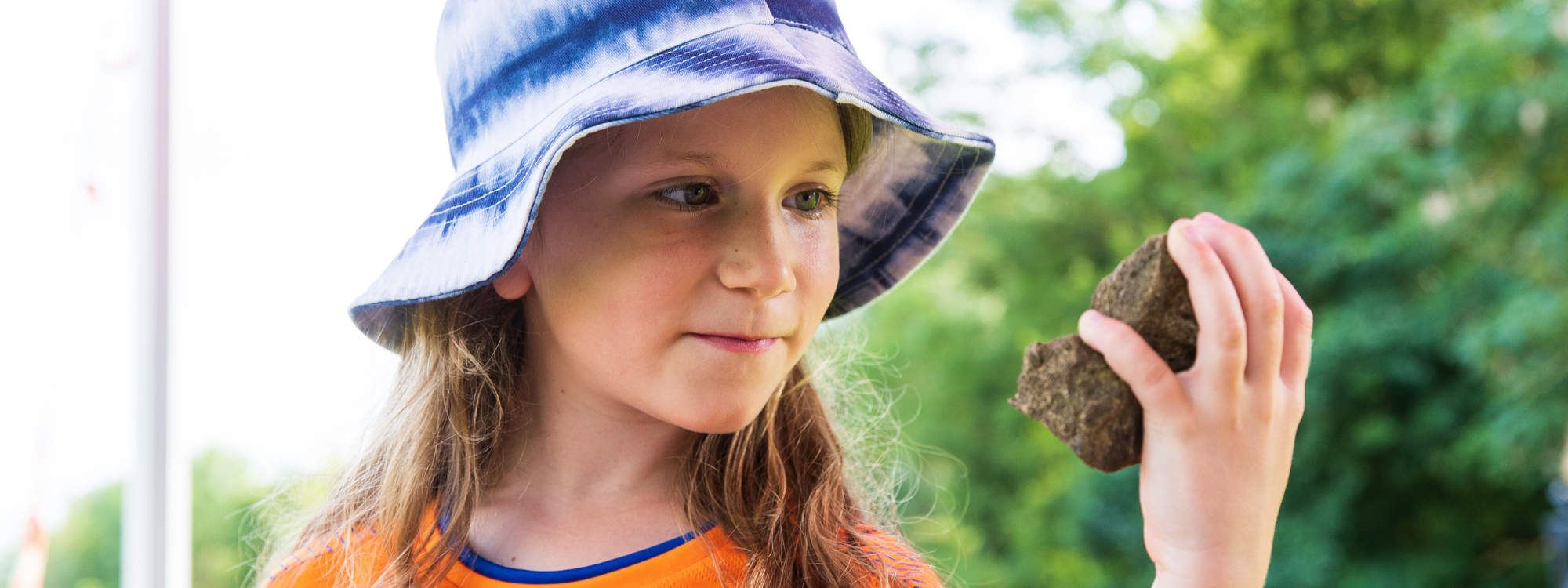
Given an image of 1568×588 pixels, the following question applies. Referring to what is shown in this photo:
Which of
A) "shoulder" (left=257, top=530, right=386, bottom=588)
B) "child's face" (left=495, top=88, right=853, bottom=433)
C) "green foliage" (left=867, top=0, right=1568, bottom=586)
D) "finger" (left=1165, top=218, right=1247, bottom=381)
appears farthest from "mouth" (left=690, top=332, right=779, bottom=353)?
"green foliage" (left=867, top=0, right=1568, bottom=586)

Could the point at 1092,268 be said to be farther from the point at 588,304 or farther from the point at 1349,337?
the point at 588,304

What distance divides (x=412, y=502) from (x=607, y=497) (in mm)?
217

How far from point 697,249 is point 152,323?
174 centimetres

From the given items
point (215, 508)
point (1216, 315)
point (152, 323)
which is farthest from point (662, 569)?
point (215, 508)

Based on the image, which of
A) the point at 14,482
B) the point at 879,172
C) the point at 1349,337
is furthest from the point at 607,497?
the point at 1349,337

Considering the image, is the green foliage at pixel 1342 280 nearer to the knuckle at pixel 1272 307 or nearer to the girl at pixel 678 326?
the girl at pixel 678 326

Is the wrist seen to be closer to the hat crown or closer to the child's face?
the child's face

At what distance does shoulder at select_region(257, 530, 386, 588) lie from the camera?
110 centimetres

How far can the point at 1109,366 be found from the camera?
81 centimetres

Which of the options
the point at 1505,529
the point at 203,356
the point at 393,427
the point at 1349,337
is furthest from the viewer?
the point at 1505,529

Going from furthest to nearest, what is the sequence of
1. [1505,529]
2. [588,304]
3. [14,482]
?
[1505,529]
[14,482]
[588,304]

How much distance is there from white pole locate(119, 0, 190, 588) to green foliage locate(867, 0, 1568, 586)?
5.68ft

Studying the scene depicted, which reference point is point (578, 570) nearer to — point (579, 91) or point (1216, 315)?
point (579, 91)

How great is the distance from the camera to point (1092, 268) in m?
6.86
